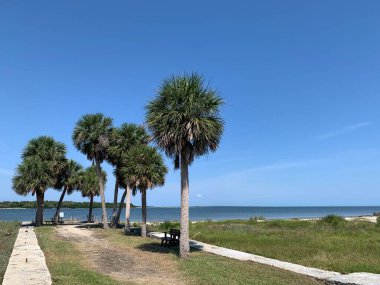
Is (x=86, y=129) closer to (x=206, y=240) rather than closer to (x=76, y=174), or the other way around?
(x=76, y=174)

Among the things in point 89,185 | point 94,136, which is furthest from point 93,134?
point 89,185

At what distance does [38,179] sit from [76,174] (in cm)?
933

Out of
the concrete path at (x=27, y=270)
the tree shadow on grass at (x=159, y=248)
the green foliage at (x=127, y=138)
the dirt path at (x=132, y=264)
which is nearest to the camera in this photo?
the concrete path at (x=27, y=270)

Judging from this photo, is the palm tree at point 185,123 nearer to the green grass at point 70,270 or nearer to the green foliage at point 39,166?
the green grass at point 70,270

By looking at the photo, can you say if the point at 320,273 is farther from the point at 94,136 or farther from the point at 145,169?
the point at 94,136

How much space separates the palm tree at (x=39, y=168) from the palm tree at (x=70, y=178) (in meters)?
1.21

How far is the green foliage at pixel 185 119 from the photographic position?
17.8m

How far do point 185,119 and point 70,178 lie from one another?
32.1 metres

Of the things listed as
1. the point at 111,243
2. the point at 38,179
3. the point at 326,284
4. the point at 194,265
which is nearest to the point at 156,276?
the point at 194,265

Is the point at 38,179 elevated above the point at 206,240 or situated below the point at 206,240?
above

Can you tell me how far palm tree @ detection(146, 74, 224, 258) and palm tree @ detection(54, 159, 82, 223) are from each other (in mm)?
28279

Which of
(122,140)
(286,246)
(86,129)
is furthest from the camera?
(86,129)

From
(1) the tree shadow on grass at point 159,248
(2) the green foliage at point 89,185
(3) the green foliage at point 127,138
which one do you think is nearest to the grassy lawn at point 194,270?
(1) the tree shadow on grass at point 159,248

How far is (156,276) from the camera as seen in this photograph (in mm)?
13227
